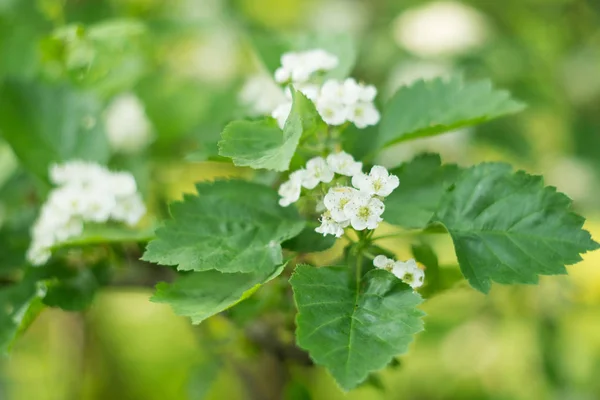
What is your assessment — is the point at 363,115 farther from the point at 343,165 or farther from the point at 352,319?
the point at 352,319

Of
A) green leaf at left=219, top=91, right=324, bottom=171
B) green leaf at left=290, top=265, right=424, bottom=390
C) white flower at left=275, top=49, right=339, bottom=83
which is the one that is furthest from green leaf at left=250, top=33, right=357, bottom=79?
green leaf at left=290, top=265, right=424, bottom=390

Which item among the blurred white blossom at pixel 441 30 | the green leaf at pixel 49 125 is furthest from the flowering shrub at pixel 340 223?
the blurred white blossom at pixel 441 30

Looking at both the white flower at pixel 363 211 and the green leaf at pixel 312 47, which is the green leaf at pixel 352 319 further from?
the green leaf at pixel 312 47

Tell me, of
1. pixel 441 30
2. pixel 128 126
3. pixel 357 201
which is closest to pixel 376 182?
pixel 357 201

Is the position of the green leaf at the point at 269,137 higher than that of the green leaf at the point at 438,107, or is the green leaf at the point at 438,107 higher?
the green leaf at the point at 269,137

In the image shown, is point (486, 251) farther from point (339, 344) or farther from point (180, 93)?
point (180, 93)

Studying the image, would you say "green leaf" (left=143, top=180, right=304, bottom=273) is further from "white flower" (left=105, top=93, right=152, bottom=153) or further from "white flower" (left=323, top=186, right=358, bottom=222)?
"white flower" (left=105, top=93, right=152, bottom=153)

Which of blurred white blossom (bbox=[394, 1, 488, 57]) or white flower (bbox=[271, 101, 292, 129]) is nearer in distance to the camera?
white flower (bbox=[271, 101, 292, 129])
